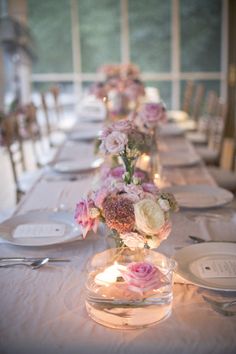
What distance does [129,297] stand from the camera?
50.1 inches

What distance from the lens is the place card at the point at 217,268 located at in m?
1.46

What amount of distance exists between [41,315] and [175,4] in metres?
7.79

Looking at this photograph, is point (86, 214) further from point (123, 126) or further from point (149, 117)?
point (149, 117)

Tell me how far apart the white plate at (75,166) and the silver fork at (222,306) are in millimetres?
1583

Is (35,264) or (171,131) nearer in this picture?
(35,264)

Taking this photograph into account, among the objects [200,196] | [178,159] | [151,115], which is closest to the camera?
[200,196]

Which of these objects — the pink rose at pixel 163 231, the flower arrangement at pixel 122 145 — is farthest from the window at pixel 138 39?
the pink rose at pixel 163 231

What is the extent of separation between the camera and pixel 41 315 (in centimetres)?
130

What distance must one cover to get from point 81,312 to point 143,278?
0.19 metres

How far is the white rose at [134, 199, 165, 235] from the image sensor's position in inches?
50.6

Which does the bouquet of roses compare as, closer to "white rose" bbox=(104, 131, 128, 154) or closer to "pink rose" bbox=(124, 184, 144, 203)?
"pink rose" bbox=(124, 184, 144, 203)

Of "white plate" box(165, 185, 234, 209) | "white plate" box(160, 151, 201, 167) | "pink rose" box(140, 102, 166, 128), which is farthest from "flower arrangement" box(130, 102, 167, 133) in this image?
"white plate" box(160, 151, 201, 167)

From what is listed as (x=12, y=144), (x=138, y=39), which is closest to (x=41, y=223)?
(x=12, y=144)

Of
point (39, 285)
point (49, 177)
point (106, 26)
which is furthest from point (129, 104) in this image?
point (106, 26)
